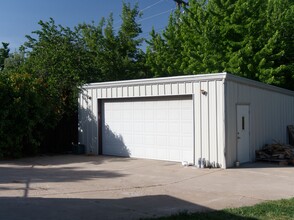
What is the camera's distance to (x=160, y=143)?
15664 mm

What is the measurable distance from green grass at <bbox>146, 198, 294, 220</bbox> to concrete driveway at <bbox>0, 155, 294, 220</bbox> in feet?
1.64

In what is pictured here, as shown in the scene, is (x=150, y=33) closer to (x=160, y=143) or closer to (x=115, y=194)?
(x=160, y=143)

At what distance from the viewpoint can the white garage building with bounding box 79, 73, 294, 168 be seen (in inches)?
539

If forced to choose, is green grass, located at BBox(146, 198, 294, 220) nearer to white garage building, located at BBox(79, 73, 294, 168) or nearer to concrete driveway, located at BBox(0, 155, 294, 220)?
concrete driveway, located at BBox(0, 155, 294, 220)

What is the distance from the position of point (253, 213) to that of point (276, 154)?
7.91m

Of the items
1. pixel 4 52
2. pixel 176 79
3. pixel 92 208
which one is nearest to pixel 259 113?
pixel 176 79

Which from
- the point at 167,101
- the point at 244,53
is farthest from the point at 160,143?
the point at 244,53

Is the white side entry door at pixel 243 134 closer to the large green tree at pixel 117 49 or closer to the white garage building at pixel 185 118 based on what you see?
the white garage building at pixel 185 118

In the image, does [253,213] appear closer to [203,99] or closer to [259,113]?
[203,99]

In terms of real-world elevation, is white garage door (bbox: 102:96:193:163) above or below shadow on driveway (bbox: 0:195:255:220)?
above

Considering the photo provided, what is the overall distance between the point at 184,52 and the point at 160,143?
36.0 feet

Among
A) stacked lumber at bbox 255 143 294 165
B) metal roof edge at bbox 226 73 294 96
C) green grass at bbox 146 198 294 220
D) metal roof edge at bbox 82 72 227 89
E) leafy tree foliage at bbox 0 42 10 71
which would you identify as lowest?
green grass at bbox 146 198 294 220

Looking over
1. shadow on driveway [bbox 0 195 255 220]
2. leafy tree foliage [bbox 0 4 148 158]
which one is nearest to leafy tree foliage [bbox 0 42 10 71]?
leafy tree foliage [bbox 0 4 148 158]

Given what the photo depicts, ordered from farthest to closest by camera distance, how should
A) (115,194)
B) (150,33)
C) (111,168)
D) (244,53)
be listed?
(150,33), (244,53), (111,168), (115,194)
